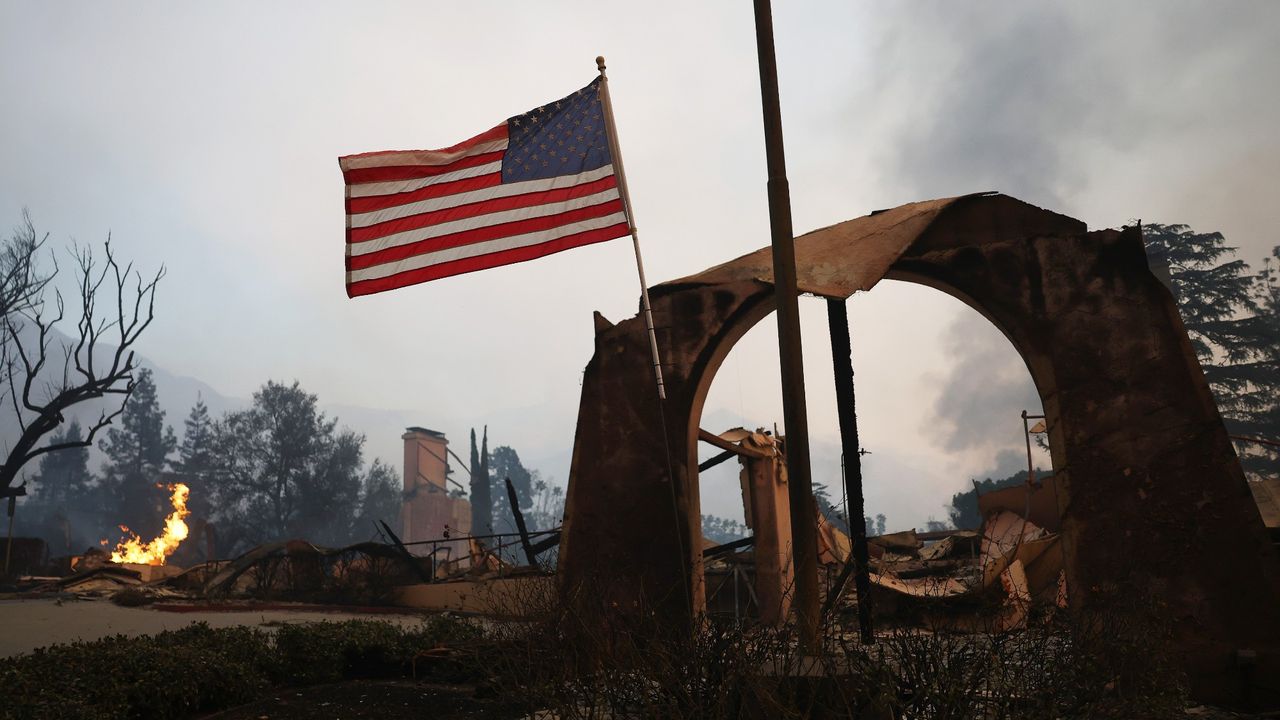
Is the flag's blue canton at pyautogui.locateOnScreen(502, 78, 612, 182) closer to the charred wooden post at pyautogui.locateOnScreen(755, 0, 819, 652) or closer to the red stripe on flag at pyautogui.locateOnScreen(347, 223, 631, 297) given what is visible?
the red stripe on flag at pyautogui.locateOnScreen(347, 223, 631, 297)

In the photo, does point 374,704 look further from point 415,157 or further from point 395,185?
point 415,157

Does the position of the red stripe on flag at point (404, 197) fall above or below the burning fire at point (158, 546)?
above

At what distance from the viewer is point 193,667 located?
8.54 metres

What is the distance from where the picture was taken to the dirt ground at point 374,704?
28.1ft

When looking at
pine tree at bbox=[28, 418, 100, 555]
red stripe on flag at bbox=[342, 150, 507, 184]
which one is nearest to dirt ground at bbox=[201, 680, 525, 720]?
red stripe on flag at bbox=[342, 150, 507, 184]

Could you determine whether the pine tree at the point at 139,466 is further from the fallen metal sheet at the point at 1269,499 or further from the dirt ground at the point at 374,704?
the fallen metal sheet at the point at 1269,499

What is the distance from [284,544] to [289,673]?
17.4 metres

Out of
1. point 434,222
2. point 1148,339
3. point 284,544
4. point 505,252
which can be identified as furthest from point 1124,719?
point 284,544

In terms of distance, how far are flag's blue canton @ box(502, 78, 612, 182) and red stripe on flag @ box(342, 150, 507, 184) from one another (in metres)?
0.37

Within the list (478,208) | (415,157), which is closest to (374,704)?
(478,208)

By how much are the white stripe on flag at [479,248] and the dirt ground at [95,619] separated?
767cm

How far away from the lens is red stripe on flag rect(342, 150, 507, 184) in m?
9.11

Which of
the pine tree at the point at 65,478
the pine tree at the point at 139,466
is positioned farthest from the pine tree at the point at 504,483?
the pine tree at the point at 65,478

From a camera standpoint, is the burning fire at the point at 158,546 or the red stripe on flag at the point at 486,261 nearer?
the red stripe on flag at the point at 486,261
